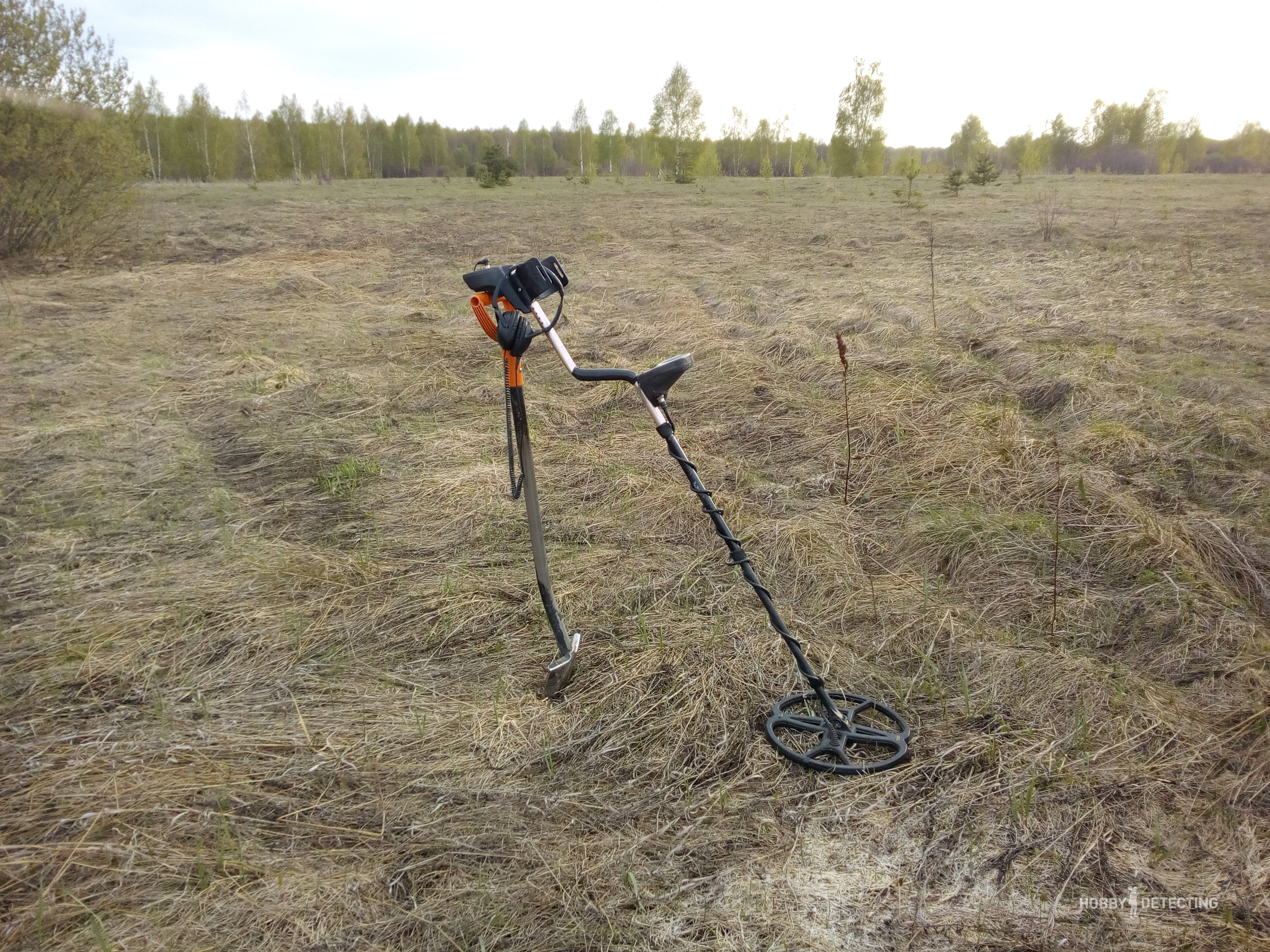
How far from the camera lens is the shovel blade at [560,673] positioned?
2.44 m

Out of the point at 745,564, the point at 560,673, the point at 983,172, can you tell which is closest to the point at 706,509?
the point at 745,564

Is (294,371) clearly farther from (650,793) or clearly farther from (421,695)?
(650,793)

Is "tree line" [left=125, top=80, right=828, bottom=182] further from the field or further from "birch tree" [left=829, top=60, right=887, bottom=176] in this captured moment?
the field

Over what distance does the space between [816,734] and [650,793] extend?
0.54m

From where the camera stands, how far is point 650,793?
208cm

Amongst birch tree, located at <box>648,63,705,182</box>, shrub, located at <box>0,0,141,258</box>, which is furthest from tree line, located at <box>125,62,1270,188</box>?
Result: shrub, located at <box>0,0,141,258</box>

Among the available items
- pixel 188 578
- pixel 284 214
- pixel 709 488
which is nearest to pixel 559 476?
pixel 709 488

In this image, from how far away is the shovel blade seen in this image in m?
2.44

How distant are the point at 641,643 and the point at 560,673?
0.37 m

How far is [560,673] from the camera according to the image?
8.04ft

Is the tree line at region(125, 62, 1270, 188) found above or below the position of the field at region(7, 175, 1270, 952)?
above

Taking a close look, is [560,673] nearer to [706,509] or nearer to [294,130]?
[706,509]

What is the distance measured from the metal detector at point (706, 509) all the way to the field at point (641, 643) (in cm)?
7

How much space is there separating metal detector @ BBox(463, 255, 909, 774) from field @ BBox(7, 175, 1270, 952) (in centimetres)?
7
